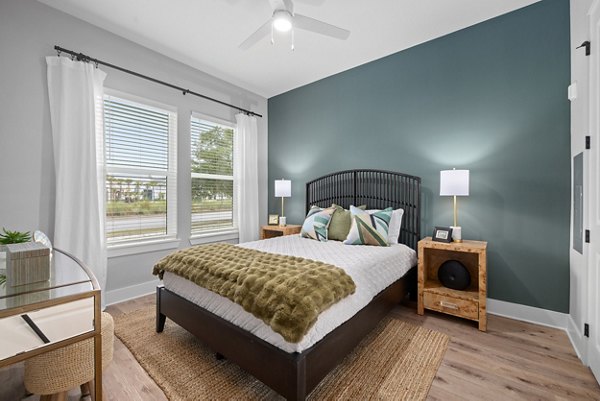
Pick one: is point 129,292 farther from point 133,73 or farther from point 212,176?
point 133,73

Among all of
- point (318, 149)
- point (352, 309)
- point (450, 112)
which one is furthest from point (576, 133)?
point (318, 149)

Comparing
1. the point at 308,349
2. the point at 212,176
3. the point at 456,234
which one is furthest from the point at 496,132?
the point at 212,176

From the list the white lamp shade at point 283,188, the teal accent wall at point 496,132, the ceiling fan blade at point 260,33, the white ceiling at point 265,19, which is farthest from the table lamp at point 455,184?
the white lamp shade at point 283,188

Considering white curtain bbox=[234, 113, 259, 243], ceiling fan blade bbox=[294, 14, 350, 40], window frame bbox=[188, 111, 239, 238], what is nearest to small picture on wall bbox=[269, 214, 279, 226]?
white curtain bbox=[234, 113, 259, 243]

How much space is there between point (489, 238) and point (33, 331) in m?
3.33

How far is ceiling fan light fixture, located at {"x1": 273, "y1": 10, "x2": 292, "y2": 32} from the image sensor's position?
1997mm

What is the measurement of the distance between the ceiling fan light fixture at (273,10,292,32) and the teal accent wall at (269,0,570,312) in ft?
5.52

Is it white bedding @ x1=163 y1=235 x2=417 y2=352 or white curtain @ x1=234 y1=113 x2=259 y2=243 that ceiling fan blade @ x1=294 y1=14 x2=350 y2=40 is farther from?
white curtain @ x1=234 y1=113 x2=259 y2=243

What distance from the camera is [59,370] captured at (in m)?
1.17

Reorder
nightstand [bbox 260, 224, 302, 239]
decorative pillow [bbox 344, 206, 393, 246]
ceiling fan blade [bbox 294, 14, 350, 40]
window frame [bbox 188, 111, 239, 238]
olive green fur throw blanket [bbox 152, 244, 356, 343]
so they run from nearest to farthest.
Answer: olive green fur throw blanket [bbox 152, 244, 356, 343] < ceiling fan blade [bbox 294, 14, 350, 40] < decorative pillow [bbox 344, 206, 393, 246] < window frame [bbox 188, 111, 239, 238] < nightstand [bbox 260, 224, 302, 239]

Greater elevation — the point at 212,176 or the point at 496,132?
the point at 496,132

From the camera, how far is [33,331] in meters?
1.01

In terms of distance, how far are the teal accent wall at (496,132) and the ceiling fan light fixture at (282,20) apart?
168 cm

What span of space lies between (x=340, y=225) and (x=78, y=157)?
2.71 metres
